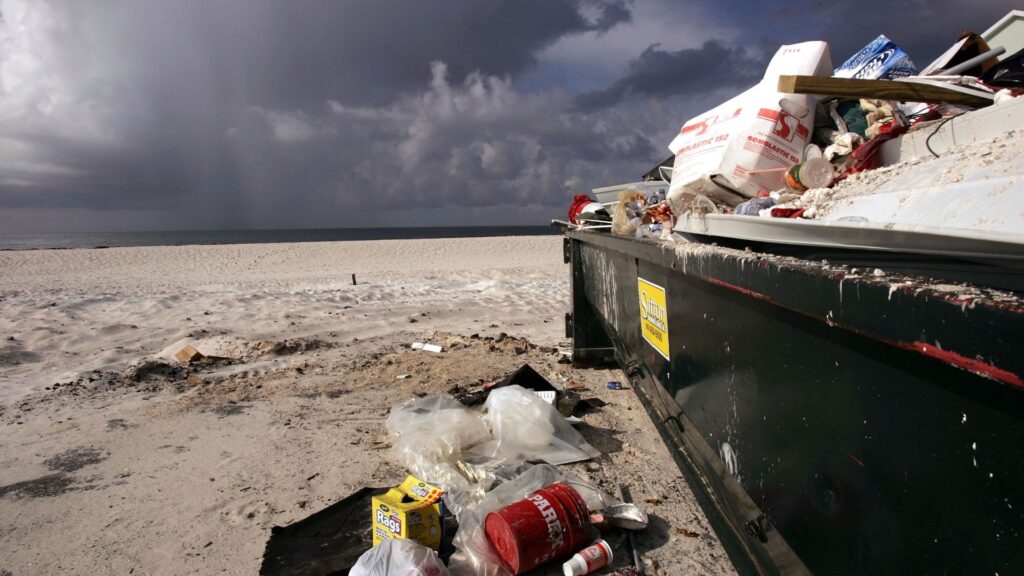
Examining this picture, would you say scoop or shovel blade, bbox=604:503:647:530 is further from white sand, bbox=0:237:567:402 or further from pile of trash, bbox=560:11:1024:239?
white sand, bbox=0:237:567:402

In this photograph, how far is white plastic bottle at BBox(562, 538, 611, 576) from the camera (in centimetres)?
212

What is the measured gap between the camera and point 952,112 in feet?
6.29

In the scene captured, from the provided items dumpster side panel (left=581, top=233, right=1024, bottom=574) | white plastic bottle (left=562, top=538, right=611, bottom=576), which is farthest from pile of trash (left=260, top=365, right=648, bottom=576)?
dumpster side panel (left=581, top=233, right=1024, bottom=574)

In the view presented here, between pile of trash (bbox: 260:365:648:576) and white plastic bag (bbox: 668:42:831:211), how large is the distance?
4.59ft

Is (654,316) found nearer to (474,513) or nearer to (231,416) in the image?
(474,513)

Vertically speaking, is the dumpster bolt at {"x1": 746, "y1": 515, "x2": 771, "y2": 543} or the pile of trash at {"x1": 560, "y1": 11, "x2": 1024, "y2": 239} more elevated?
the pile of trash at {"x1": 560, "y1": 11, "x2": 1024, "y2": 239}

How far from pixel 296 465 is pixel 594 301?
2424mm

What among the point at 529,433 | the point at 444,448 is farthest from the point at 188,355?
the point at 529,433

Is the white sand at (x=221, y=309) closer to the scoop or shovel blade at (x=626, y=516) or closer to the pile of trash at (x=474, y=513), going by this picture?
the pile of trash at (x=474, y=513)

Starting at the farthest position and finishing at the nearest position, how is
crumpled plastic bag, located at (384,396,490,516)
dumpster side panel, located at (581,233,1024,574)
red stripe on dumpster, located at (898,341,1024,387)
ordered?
crumpled plastic bag, located at (384,396,490,516), dumpster side panel, located at (581,233,1024,574), red stripe on dumpster, located at (898,341,1024,387)

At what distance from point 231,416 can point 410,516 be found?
8.03 ft

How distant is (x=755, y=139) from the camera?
7.33 ft

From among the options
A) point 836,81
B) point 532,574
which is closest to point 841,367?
point 836,81

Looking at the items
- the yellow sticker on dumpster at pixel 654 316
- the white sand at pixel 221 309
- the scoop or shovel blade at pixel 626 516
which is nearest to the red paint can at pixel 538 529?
the scoop or shovel blade at pixel 626 516
